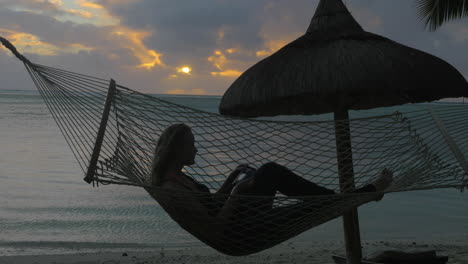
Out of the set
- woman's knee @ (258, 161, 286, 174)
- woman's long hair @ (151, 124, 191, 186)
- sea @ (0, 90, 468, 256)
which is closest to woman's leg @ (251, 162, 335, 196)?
woman's knee @ (258, 161, 286, 174)

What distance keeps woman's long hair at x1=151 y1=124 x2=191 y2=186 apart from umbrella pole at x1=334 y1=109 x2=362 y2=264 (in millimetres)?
950

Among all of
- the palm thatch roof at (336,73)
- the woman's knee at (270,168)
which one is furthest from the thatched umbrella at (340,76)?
the woman's knee at (270,168)

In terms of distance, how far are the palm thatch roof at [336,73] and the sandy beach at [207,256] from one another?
135cm

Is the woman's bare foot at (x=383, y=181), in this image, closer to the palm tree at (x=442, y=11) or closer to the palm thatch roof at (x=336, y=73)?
the palm thatch roof at (x=336, y=73)

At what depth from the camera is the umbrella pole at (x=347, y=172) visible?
262 cm

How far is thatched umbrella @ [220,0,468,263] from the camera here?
2.30 meters

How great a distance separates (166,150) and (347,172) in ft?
3.59

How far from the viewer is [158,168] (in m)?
2.00

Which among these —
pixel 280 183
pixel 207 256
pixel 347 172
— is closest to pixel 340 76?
pixel 347 172

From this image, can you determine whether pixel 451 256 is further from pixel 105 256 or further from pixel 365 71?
pixel 105 256

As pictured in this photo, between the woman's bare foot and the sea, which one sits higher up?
the woman's bare foot

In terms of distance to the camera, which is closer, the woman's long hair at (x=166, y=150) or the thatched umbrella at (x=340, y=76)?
the woman's long hair at (x=166, y=150)

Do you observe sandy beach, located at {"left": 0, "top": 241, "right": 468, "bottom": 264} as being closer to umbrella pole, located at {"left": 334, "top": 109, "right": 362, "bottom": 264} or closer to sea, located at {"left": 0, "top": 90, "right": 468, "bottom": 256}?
sea, located at {"left": 0, "top": 90, "right": 468, "bottom": 256}

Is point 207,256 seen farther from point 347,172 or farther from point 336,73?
point 336,73
